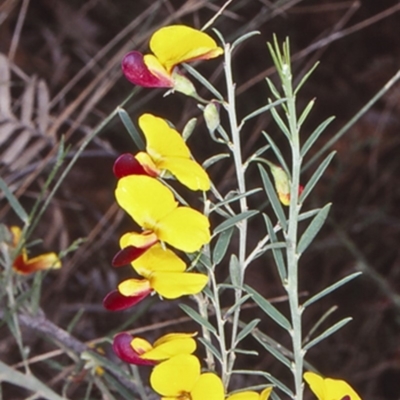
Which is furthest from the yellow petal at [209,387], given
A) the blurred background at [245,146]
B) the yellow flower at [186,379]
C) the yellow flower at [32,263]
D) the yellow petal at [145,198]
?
the blurred background at [245,146]

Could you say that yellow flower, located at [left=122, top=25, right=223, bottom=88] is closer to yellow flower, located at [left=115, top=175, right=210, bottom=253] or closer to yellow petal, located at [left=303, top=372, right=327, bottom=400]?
yellow flower, located at [left=115, top=175, right=210, bottom=253]

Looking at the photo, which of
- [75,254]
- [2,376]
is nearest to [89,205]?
[75,254]

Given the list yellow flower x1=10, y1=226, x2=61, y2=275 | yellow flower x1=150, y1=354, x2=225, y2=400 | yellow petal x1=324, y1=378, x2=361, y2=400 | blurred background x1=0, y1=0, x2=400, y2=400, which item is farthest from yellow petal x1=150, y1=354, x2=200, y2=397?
blurred background x1=0, y1=0, x2=400, y2=400

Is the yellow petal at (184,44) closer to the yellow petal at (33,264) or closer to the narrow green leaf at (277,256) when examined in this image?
the narrow green leaf at (277,256)

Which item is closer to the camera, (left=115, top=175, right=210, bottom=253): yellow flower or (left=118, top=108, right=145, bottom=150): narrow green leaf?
(left=115, top=175, right=210, bottom=253): yellow flower

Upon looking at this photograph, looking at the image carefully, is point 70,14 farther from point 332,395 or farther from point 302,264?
point 332,395

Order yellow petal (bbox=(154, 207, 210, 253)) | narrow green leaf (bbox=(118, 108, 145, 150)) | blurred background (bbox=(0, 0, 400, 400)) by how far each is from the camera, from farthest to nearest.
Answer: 1. blurred background (bbox=(0, 0, 400, 400))
2. narrow green leaf (bbox=(118, 108, 145, 150))
3. yellow petal (bbox=(154, 207, 210, 253))
